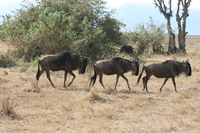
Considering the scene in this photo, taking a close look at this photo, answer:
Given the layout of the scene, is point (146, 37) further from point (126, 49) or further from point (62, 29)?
point (62, 29)

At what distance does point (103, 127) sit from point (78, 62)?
5865 mm

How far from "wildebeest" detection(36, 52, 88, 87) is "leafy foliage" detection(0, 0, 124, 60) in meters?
3.82

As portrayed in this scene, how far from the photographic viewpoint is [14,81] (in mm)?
11758

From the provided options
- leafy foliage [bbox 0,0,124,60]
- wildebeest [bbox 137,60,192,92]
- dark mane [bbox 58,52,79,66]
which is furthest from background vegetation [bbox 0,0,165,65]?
wildebeest [bbox 137,60,192,92]

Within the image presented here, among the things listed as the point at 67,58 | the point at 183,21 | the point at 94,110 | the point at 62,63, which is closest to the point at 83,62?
the point at 67,58

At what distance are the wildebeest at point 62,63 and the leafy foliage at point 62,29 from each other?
3815mm

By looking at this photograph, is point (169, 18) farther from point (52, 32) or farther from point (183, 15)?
point (52, 32)

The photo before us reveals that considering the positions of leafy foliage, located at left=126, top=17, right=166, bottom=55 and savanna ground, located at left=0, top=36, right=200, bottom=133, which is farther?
leafy foliage, located at left=126, top=17, right=166, bottom=55

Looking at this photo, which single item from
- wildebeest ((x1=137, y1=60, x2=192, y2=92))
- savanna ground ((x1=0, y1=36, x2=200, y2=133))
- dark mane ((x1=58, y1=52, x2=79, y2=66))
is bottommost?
savanna ground ((x1=0, y1=36, x2=200, y2=133))

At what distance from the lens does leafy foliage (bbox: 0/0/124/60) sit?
51.0 ft

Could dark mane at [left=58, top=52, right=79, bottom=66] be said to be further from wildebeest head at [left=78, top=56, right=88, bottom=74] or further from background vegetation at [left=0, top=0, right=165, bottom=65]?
background vegetation at [left=0, top=0, right=165, bottom=65]

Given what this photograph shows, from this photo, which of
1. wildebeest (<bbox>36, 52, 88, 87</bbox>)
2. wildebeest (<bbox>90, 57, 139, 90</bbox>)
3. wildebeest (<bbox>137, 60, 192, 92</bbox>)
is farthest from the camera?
wildebeest (<bbox>36, 52, 88, 87</bbox>)

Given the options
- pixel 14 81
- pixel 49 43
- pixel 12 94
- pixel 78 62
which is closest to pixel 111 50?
pixel 49 43

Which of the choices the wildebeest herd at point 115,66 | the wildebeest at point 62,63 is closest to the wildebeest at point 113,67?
the wildebeest herd at point 115,66
